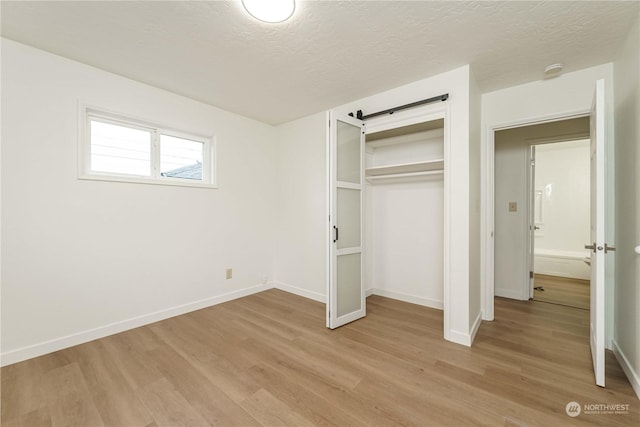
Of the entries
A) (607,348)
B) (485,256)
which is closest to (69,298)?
(485,256)

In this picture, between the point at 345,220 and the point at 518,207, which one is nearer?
the point at 345,220

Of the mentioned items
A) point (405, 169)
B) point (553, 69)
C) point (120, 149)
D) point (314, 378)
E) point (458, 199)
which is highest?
point (553, 69)

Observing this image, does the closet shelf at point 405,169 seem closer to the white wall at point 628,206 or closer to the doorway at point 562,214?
the white wall at point 628,206

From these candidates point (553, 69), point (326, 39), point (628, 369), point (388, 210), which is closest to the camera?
point (628, 369)

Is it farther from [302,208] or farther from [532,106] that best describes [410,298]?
[532,106]

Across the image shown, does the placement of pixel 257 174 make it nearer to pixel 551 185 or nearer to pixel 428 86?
pixel 428 86

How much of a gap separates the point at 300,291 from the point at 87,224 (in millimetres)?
2592

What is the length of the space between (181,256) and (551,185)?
7153 millimetres

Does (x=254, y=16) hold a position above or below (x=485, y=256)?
above

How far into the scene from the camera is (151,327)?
2.72 meters

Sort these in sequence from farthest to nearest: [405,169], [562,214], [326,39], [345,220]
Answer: [562,214], [405,169], [345,220], [326,39]

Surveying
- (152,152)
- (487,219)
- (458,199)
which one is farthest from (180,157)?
(487,219)

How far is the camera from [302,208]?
382 cm

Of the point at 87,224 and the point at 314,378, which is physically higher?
the point at 87,224
